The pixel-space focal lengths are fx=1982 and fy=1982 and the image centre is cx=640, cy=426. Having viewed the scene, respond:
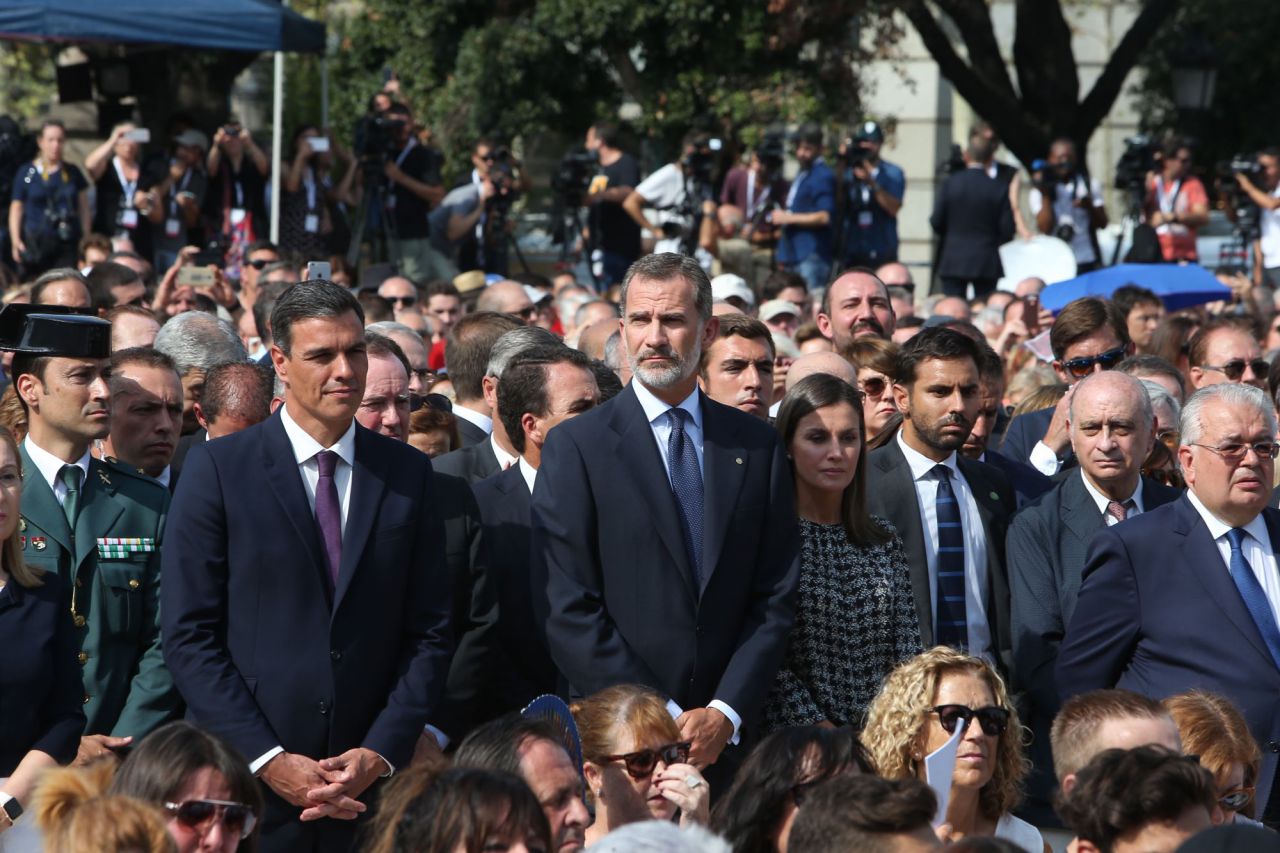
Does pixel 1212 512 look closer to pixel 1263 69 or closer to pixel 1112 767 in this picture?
pixel 1112 767

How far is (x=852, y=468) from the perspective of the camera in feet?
18.2

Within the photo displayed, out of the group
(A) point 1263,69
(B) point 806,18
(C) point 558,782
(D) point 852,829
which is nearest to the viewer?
(D) point 852,829

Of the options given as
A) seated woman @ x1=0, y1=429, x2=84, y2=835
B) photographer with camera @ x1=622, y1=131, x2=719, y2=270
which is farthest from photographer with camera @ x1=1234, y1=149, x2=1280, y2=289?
seated woman @ x1=0, y1=429, x2=84, y2=835

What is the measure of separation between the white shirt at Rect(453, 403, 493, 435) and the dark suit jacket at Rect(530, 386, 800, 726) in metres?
1.90

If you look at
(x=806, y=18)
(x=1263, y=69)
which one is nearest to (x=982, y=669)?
(x=806, y=18)

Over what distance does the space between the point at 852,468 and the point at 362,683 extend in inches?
61.0

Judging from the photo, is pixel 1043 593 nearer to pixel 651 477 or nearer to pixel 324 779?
pixel 651 477

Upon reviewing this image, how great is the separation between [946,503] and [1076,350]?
209 cm

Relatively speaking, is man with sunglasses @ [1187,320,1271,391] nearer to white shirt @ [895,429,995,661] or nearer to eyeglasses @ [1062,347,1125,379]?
eyeglasses @ [1062,347,1125,379]

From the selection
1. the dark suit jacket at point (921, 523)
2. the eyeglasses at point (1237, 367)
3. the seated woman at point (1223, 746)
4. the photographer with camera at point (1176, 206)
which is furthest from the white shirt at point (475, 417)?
the photographer with camera at point (1176, 206)

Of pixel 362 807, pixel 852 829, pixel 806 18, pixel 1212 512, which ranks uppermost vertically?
pixel 806 18

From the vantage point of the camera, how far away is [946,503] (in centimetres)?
598

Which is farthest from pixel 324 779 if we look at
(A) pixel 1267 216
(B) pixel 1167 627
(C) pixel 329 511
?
(A) pixel 1267 216

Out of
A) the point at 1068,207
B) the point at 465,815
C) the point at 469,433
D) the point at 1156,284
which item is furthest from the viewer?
→ the point at 1068,207
